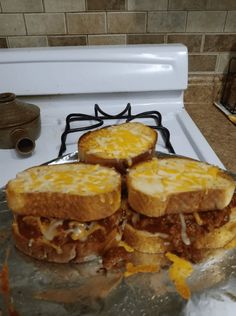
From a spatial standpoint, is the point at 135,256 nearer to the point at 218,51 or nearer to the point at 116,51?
the point at 116,51

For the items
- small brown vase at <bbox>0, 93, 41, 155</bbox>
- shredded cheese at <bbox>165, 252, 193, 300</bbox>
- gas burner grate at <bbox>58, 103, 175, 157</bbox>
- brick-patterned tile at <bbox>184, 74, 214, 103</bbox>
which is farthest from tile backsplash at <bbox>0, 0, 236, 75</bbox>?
shredded cheese at <bbox>165, 252, 193, 300</bbox>

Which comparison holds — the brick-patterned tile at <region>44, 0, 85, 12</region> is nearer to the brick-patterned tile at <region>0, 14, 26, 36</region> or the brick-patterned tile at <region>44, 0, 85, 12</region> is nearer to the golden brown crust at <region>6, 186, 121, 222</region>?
the brick-patterned tile at <region>0, 14, 26, 36</region>

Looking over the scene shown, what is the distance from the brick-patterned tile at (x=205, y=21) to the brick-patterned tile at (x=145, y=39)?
0.54 feet

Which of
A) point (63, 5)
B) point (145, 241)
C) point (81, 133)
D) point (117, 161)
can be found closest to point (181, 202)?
point (145, 241)

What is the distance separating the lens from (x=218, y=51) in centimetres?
180

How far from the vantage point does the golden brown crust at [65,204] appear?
0.87 m

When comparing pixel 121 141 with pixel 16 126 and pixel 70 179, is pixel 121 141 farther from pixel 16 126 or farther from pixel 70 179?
pixel 16 126

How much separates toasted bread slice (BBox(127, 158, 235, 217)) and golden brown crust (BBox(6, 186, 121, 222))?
0.08 m

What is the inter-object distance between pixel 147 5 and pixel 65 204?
125 cm

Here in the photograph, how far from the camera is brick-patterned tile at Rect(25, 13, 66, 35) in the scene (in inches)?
64.9

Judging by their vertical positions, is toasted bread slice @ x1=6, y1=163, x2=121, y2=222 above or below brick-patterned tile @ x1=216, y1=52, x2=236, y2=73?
below

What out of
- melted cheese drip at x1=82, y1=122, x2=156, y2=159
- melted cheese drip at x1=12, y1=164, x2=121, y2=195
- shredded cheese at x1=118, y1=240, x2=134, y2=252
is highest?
melted cheese drip at x1=12, y1=164, x2=121, y2=195

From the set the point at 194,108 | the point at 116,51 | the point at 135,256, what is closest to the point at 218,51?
the point at 194,108

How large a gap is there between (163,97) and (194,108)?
26 centimetres
